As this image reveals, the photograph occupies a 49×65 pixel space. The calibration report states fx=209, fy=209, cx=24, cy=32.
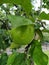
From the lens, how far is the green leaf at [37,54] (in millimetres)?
392

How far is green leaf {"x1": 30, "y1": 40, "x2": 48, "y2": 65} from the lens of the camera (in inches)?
15.4

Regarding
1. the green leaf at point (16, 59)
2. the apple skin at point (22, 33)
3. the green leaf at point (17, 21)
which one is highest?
the green leaf at point (17, 21)

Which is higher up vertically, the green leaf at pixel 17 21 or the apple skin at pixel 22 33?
the green leaf at pixel 17 21

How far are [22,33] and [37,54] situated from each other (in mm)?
72

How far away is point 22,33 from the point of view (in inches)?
13.0

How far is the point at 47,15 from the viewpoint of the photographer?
37cm

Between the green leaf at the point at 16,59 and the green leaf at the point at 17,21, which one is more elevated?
the green leaf at the point at 17,21

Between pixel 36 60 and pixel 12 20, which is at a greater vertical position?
pixel 12 20

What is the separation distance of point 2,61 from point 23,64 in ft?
0.60

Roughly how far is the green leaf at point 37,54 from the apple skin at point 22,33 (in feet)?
0.19

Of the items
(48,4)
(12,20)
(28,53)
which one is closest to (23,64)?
(28,53)

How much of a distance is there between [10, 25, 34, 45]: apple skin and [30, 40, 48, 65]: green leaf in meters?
0.06

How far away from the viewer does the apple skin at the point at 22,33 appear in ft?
1.05

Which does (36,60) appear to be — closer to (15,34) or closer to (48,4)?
(15,34)
